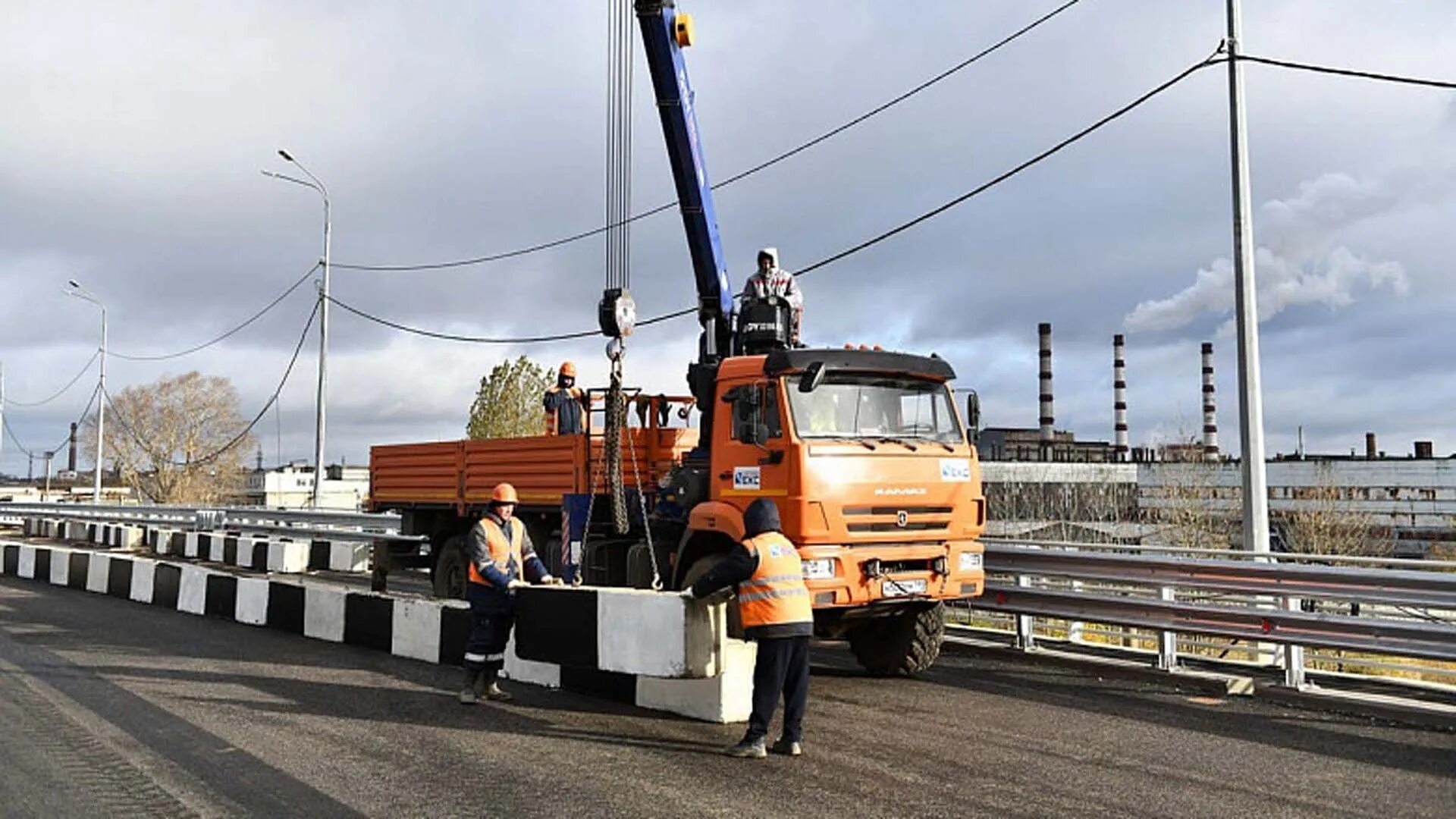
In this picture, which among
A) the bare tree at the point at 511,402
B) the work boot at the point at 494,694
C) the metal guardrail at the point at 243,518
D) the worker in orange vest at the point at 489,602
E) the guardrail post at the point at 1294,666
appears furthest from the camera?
the bare tree at the point at 511,402

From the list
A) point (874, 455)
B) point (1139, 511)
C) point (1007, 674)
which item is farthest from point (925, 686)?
point (1139, 511)

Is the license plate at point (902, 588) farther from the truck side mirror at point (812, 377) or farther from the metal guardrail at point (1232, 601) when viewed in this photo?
the metal guardrail at point (1232, 601)

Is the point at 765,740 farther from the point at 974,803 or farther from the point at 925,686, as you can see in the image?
the point at 925,686

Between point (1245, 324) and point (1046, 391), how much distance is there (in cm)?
5619

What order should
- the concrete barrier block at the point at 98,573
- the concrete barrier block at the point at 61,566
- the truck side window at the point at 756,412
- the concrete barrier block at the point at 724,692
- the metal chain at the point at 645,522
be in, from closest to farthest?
the concrete barrier block at the point at 724,692 < the truck side window at the point at 756,412 < the metal chain at the point at 645,522 < the concrete barrier block at the point at 98,573 < the concrete barrier block at the point at 61,566

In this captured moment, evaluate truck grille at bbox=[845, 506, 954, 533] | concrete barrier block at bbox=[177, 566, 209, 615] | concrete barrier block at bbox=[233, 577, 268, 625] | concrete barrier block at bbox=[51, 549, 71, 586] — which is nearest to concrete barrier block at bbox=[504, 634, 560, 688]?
truck grille at bbox=[845, 506, 954, 533]

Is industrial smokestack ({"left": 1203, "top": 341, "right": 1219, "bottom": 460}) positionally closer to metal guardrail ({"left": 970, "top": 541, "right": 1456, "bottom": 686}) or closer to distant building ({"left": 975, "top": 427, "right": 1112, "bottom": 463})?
distant building ({"left": 975, "top": 427, "right": 1112, "bottom": 463})

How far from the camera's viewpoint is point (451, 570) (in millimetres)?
13516

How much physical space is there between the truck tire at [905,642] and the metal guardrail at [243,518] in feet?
23.2

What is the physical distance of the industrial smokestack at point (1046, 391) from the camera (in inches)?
2557

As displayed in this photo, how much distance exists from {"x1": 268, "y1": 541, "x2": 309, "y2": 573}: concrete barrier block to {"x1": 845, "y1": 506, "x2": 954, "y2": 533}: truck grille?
45.4ft

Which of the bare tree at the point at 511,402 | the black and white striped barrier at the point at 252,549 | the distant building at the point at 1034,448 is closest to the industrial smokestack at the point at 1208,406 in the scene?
the distant building at the point at 1034,448

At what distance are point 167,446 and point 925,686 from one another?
64726 millimetres

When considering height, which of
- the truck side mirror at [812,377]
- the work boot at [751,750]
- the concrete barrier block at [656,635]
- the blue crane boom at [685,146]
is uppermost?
the blue crane boom at [685,146]
